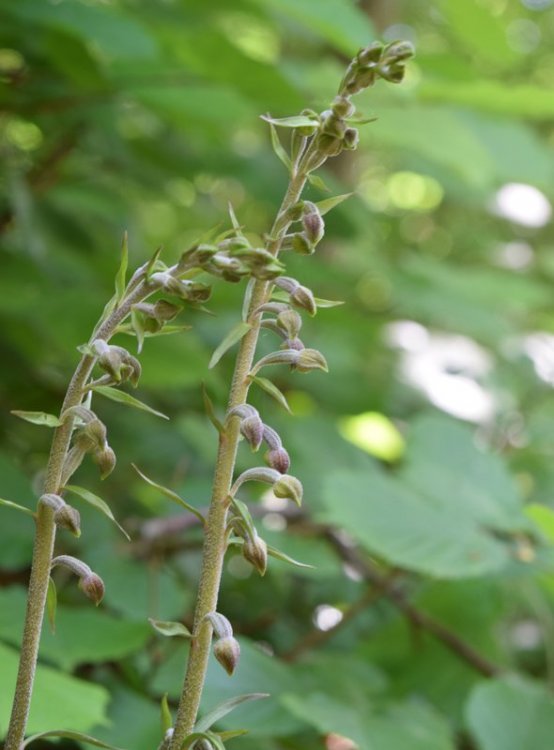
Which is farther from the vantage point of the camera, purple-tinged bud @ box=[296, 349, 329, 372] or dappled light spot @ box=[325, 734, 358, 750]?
dappled light spot @ box=[325, 734, 358, 750]

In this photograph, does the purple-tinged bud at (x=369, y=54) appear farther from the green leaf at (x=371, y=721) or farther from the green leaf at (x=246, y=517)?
the green leaf at (x=371, y=721)

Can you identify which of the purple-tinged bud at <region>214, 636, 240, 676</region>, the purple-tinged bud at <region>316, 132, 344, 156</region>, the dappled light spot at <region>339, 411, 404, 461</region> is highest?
the purple-tinged bud at <region>316, 132, 344, 156</region>

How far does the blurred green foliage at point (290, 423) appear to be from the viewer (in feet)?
2.51

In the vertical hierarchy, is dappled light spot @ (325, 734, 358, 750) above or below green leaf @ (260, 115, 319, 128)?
below

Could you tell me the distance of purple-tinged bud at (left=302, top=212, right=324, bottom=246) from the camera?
30 cm

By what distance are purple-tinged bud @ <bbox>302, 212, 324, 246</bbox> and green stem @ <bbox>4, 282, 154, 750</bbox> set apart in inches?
2.0

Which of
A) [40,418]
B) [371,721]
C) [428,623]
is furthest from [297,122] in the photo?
[428,623]

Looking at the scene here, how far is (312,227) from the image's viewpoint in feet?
0.98

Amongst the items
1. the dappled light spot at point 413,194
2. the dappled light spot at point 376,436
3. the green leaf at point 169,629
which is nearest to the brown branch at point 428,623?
the green leaf at point 169,629

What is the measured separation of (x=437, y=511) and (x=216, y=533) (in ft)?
2.08

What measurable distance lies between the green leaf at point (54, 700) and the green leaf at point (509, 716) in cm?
30

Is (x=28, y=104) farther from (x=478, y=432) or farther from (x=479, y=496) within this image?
(x=478, y=432)

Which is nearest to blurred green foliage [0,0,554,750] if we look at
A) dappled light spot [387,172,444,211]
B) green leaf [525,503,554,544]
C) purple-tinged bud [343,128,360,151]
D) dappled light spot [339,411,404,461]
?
green leaf [525,503,554,544]

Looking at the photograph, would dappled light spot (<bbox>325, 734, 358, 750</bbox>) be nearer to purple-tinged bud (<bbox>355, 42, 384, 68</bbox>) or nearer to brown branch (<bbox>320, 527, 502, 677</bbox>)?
brown branch (<bbox>320, 527, 502, 677</bbox>)
